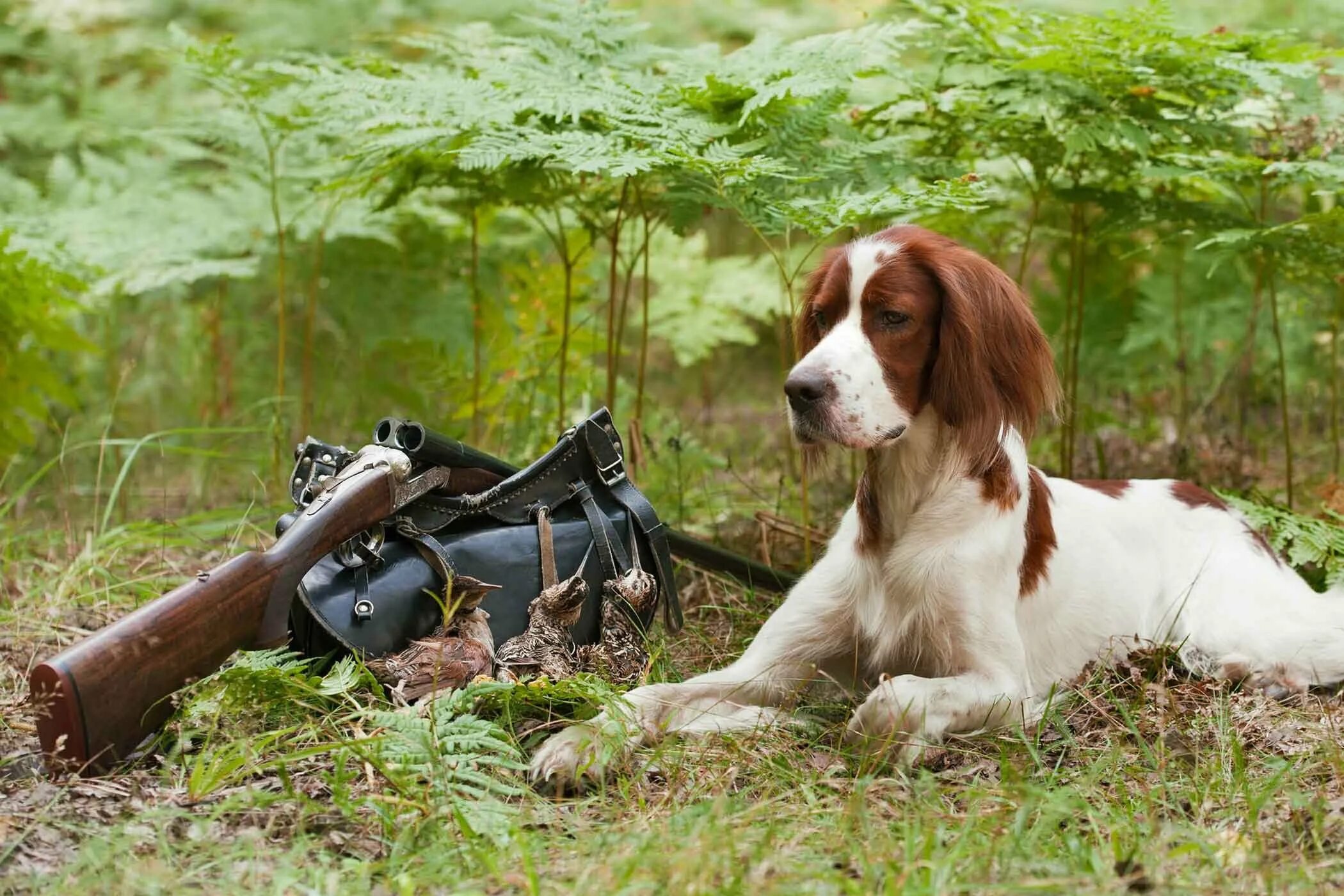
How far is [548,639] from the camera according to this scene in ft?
9.05

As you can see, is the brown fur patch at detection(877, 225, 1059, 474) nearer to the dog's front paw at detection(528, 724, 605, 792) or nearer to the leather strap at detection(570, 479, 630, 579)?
the leather strap at detection(570, 479, 630, 579)

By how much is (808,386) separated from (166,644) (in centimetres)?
130

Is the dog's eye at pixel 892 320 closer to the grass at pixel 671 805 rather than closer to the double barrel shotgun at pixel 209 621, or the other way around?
the grass at pixel 671 805

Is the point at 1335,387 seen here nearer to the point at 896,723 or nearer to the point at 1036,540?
the point at 1036,540

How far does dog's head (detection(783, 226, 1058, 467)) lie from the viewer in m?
2.55

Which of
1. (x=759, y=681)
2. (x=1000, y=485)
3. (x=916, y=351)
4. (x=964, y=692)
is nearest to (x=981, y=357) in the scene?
(x=916, y=351)

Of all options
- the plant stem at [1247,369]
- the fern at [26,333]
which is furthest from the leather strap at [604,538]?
the plant stem at [1247,369]

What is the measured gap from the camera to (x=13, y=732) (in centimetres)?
255

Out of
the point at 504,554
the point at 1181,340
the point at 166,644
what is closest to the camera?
the point at 166,644

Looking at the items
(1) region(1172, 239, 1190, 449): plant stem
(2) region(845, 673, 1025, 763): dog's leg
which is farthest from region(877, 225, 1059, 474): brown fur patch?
(1) region(1172, 239, 1190, 449): plant stem

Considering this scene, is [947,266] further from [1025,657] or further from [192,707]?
[192,707]

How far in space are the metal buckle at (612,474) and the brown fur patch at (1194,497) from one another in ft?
4.87

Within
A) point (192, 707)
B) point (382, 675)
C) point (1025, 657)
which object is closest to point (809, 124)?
point (1025, 657)

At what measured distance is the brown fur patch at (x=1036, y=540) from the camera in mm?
2859
